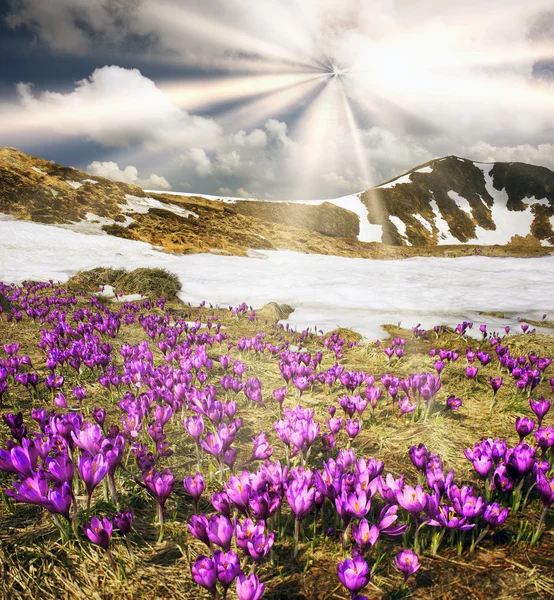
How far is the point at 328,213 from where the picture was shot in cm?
7075

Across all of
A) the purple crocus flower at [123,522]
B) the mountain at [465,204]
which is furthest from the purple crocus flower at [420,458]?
the mountain at [465,204]


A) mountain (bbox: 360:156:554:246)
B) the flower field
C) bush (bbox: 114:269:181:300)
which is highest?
mountain (bbox: 360:156:554:246)

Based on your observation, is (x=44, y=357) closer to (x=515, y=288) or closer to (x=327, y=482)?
(x=327, y=482)

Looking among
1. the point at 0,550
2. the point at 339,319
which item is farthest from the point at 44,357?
the point at 339,319

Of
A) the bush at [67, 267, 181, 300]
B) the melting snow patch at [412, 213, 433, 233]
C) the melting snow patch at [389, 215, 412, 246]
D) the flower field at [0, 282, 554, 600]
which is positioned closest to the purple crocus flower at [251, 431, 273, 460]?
the flower field at [0, 282, 554, 600]

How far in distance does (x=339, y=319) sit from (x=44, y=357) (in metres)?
8.14

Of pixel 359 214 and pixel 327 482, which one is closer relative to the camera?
pixel 327 482

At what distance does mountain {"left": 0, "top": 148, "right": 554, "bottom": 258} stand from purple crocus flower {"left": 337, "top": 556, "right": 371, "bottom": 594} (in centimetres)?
2866

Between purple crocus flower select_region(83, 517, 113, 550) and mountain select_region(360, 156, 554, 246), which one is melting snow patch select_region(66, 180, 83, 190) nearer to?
purple crocus flower select_region(83, 517, 113, 550)

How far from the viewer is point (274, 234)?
4544 cm

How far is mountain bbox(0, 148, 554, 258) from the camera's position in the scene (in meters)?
32.8

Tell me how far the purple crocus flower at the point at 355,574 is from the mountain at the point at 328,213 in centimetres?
2866

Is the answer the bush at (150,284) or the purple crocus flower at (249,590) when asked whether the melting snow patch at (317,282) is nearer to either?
the bush at (150,284)

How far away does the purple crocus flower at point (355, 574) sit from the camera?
5.21 ft
